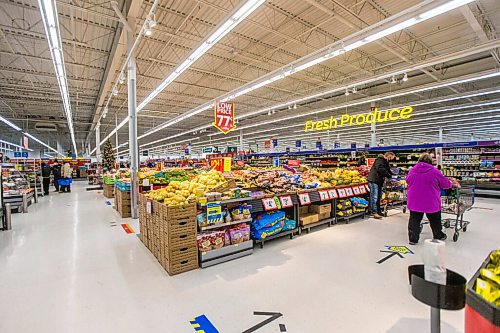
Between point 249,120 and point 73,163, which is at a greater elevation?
point 249,120

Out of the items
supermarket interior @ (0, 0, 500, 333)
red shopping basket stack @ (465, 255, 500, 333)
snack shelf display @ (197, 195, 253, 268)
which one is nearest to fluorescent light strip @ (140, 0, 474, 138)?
supermarket interior @ (0, 0, 500, 333)

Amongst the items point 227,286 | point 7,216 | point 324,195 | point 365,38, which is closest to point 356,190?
point 324,195

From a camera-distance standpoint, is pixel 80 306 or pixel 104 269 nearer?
pixel 80 306

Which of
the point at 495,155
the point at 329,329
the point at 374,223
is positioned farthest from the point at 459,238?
→ the point at 495,155

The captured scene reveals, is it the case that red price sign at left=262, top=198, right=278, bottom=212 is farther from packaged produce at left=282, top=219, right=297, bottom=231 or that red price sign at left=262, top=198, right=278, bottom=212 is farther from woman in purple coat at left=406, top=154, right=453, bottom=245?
woman in purple coat at left=406, top=154, right=453, bottom=245

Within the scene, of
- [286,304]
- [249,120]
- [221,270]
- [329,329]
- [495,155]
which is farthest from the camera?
[249,120]

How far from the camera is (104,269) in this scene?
3648 mm

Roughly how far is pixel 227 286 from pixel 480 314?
8.21 ft

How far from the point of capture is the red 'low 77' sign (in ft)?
27.1

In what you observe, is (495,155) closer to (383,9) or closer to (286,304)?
(383,9)

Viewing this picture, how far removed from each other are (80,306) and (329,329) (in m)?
2.58

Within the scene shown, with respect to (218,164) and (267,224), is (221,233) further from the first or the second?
(218,164)

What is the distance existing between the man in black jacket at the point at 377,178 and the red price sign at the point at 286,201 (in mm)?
2715

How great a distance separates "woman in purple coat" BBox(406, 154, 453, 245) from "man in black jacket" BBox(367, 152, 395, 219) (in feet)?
5.51
